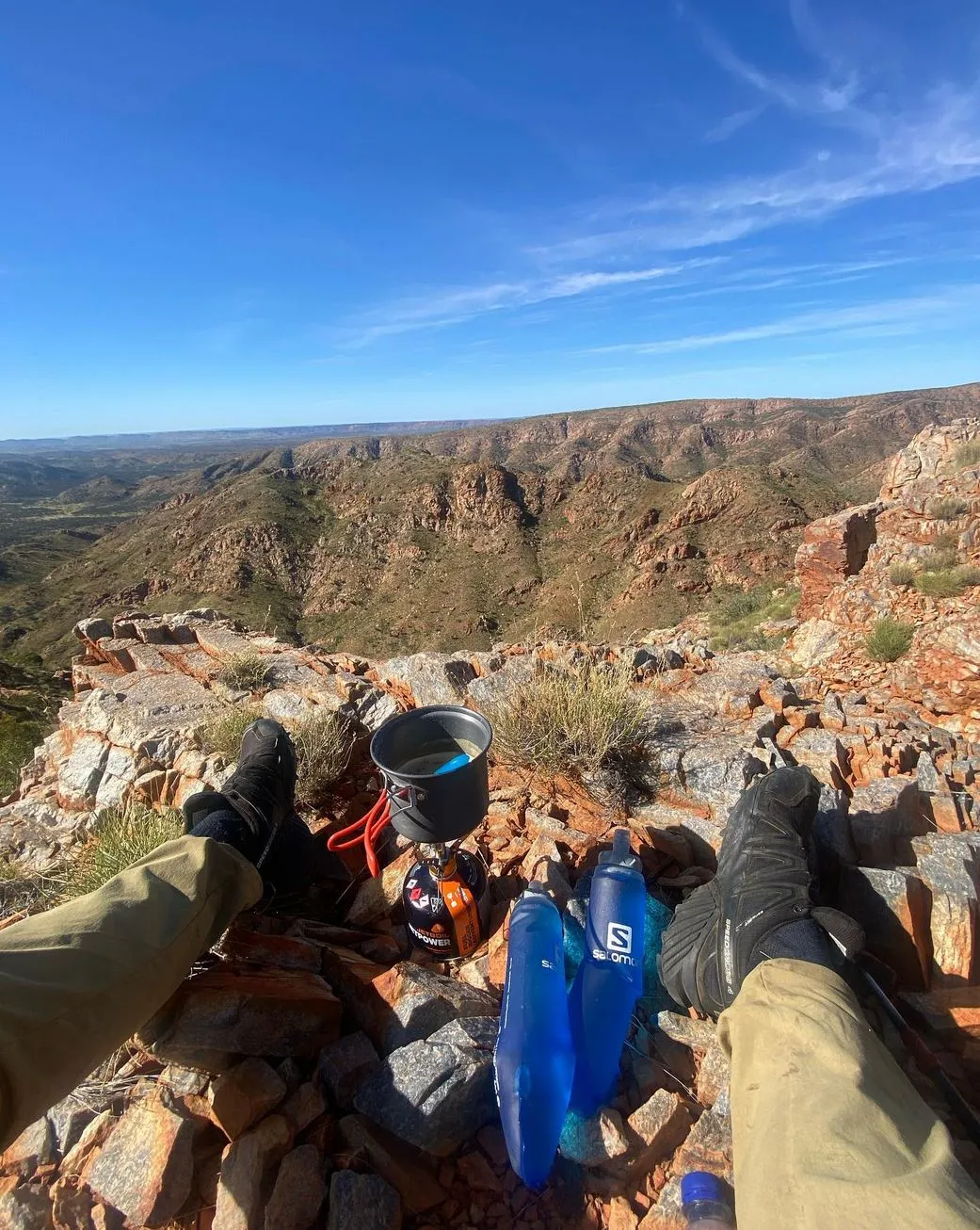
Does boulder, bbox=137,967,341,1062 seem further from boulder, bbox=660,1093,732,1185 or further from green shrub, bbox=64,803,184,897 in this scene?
boulder, bbox=660,1093,732,1185

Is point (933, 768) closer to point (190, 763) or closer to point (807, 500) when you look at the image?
point (190, 763)

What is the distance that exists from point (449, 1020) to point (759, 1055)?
99 cm

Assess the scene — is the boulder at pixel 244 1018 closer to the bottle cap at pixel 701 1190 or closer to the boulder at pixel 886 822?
the bottle cap at pixel 701 1190

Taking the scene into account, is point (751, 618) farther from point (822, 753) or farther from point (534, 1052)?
point (534, 1052)

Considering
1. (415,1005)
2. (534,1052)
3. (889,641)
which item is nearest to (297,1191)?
(415,1005)

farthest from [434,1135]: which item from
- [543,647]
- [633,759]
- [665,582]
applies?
[665,582]

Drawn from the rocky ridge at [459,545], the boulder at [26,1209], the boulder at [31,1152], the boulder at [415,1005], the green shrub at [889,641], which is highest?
the boulder at [415,1005]

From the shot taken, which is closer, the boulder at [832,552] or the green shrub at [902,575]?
the green shrub at [902,575]

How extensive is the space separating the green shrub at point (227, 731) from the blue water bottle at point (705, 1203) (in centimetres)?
321

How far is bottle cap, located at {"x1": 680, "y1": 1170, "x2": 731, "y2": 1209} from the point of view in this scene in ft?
5.04

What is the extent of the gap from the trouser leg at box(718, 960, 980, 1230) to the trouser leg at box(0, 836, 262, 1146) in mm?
1598

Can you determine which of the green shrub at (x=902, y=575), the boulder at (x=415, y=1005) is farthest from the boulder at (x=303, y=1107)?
the green shrub at (x=902, y=575)

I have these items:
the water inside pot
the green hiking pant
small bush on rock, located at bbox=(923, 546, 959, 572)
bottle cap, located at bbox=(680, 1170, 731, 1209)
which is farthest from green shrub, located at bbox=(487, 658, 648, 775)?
small bush on rock, located at bbox=(923, 546, 959, 572)

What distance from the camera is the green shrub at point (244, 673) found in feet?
17.7
